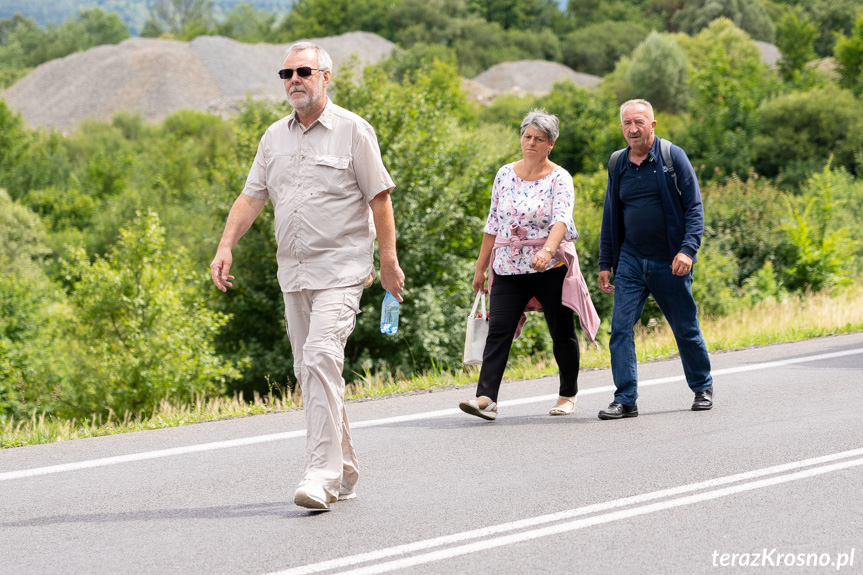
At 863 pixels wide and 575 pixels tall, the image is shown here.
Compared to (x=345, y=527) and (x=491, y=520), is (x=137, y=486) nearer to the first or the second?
(x=345, y=527)

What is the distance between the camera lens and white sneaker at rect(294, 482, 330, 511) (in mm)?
4699

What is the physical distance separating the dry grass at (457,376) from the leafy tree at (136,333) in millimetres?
9485

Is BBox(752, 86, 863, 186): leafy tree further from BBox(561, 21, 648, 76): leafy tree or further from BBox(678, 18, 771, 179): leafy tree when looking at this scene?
BBox(561, 21, 648, 76): leafy tree

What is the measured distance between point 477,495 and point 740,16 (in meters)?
108

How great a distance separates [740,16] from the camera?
104062 millimetres

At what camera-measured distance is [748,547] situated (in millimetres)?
4059

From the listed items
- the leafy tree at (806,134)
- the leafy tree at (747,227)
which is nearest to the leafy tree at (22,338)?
the leafy tree at (747,227)

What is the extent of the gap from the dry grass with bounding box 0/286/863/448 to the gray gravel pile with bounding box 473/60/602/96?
83894mm

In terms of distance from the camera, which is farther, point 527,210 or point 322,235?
point 527,210

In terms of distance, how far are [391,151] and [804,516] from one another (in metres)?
20.6

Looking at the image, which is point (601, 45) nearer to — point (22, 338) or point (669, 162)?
point (22, 338)

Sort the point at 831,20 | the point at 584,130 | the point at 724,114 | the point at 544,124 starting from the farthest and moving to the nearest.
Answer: the point at 831,20 < the point at 584,130 < the point at 724,114 < the point at 544,124

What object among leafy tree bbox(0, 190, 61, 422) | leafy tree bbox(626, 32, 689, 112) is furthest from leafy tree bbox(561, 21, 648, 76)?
leafy tree bbox(0, 190, 61, 422)

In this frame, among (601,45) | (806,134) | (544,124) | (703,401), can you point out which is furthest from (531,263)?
(601,45)
